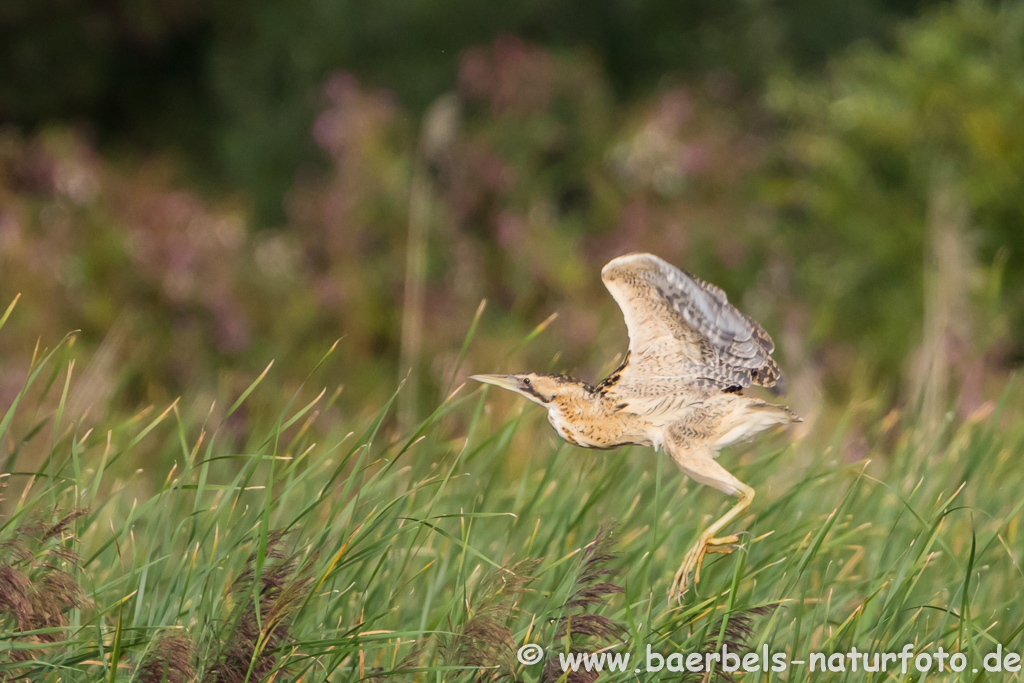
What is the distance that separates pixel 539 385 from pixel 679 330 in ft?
0.74

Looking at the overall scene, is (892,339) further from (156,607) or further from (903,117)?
(156,607)

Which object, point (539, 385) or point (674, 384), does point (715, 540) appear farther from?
point (539, 385)

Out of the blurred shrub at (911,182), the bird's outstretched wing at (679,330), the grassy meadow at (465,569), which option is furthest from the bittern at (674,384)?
the blurred shrub at (911,182)

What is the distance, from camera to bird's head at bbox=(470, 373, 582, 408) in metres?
1.65

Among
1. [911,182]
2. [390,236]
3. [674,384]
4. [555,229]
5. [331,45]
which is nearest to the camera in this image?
[674,384]

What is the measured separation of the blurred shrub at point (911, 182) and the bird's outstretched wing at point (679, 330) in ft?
13.3

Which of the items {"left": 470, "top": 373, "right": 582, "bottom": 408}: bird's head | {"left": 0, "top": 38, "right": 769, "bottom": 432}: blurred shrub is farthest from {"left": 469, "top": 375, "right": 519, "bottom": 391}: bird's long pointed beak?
{"left": 0, "top": 38, "right": 769, "bottom": 432}: blurred shrub

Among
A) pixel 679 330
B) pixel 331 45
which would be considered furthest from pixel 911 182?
pixel 331 45

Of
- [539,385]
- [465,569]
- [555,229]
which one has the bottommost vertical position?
[555,229]

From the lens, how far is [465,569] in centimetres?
210

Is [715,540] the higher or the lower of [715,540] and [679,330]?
the lower

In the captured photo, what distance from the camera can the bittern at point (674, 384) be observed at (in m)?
1.58

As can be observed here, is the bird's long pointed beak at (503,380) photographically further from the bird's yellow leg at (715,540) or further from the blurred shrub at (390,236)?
the blurred shrub at (390,236)

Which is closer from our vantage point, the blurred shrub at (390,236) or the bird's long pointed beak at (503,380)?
the bird's long pointed beak at (503,380)
